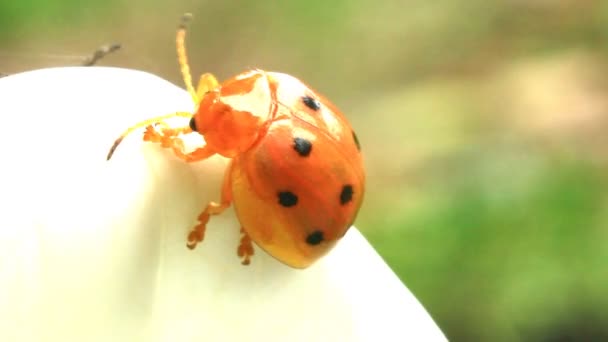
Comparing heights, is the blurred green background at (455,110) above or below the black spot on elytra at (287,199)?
below

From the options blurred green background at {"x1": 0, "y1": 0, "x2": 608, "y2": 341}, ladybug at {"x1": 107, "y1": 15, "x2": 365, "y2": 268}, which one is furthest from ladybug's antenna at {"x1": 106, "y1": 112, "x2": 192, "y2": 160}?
blurred green background at {"x1": 0, "y1": 0, "x2": 608, "y2": 341}

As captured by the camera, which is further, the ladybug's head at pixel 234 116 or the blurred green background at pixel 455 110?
the blurred green background at pixel 455 110

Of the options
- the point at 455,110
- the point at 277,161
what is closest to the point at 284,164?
the point at 277,161

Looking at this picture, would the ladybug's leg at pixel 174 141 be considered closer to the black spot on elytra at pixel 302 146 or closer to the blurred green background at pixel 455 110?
the black spot on elytra at pixel 302 146

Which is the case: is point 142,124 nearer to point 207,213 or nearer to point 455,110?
point 207,213

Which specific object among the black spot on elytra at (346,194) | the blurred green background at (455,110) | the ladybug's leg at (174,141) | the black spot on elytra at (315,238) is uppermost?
the ladybug's leg at (174,141)

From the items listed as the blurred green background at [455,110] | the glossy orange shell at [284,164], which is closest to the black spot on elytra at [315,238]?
the glossy orange shell at [284,164]

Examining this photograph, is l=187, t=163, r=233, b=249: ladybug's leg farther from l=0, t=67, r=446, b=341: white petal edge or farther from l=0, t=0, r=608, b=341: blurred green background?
l=0, t=0, r=608, b=341: blurred green background
